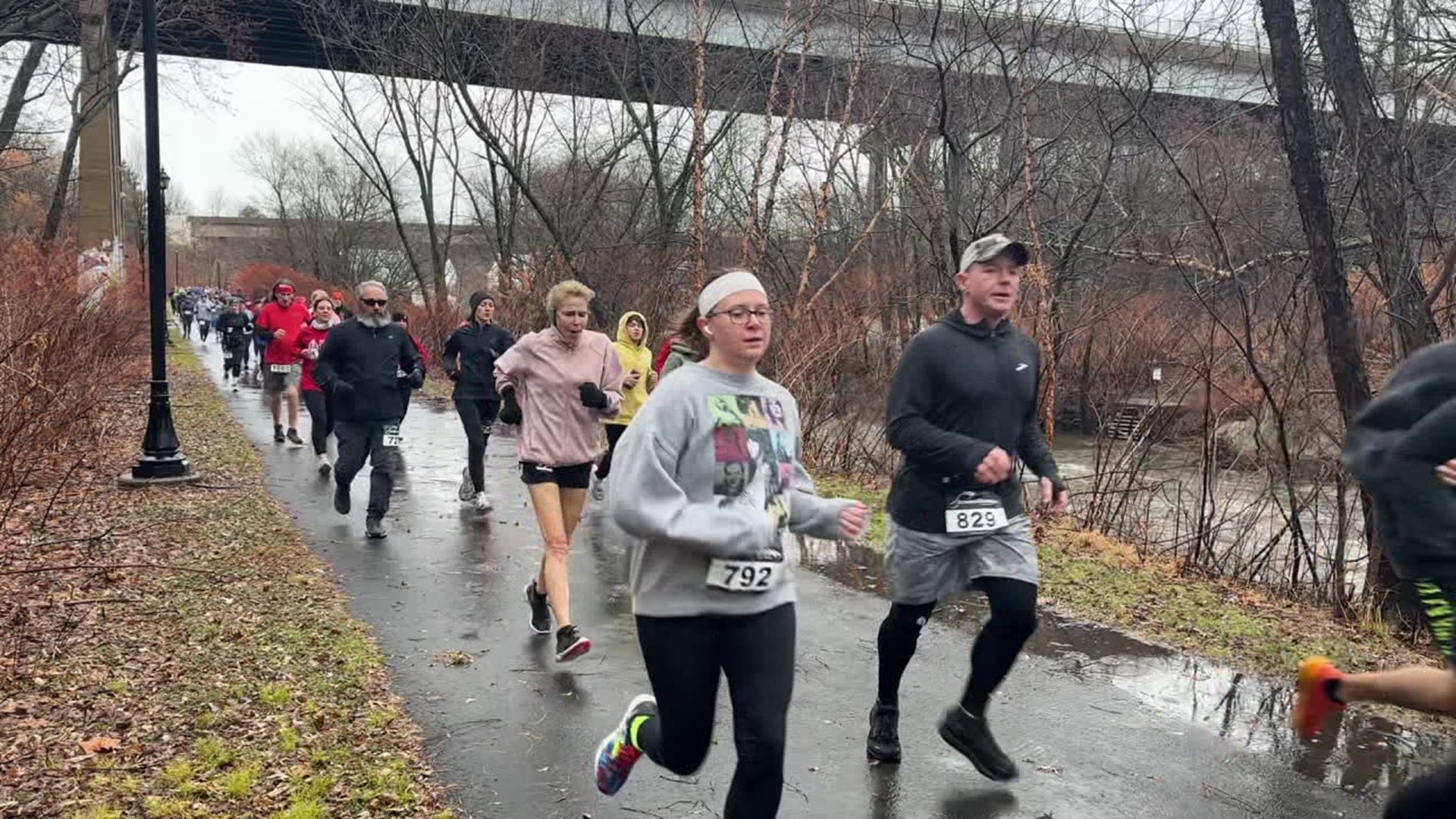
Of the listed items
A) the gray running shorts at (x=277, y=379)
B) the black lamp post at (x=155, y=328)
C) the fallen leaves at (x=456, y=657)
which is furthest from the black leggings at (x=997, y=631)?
the gray running shorts at (x=277, y=379)

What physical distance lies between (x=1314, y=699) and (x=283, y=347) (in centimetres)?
1320

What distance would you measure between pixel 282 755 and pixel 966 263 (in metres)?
3.30

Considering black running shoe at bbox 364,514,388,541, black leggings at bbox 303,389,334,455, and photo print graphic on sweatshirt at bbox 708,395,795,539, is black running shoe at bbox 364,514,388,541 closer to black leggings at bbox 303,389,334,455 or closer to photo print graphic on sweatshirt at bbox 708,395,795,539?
black leggings at bbox 303,389,334,455

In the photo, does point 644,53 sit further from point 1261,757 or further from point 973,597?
point 1261,757

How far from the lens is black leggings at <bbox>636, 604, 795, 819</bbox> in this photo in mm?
3223

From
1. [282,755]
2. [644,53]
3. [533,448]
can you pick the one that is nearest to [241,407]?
[644,53]

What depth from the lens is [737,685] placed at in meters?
3.31

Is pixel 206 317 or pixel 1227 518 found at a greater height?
pixel 1227 518

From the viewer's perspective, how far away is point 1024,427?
4500 millimetres

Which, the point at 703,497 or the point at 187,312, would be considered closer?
the point at 703,497

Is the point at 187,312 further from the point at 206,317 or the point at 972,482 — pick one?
the point at 972,482

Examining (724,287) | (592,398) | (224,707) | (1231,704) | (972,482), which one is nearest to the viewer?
→ (724,287)

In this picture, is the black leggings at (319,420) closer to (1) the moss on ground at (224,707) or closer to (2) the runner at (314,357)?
(2) the runner at (314,357)

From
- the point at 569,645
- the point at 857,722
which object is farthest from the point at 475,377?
the point at 857,722
